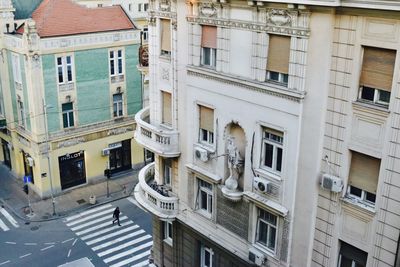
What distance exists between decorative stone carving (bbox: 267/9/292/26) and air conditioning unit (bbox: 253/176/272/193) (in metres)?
6.11

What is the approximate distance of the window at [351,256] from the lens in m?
17.0

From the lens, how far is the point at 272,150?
1894 centimetres

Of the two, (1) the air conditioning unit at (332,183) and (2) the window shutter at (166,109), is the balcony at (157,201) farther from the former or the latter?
(1) the air conditioning unit at (332,183)

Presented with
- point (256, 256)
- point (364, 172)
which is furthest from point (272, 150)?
point (256, 256)

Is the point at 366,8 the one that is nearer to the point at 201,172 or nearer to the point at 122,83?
the point at 201,172

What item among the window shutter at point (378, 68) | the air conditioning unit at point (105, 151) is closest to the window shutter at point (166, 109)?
the window shutter at point (378, 68)

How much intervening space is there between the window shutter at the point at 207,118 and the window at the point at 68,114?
24.0 metres

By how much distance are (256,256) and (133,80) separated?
30.2 metres

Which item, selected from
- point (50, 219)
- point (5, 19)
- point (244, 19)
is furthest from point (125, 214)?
point (244, 19)

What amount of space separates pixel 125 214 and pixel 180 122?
67.3 ft

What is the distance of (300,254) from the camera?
18.7 m

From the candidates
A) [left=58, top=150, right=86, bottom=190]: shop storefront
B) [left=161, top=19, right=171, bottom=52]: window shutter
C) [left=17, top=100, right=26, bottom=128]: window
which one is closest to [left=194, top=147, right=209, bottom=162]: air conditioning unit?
[left=161, top=19, right=171, bottom=52]: window shutter

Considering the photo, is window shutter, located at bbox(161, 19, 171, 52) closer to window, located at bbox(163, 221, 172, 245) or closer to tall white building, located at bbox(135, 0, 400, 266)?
tall white building, located at bbox(135, 0, 400, 266)

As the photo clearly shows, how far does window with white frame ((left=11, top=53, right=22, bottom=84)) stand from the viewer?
4138 centimetres
